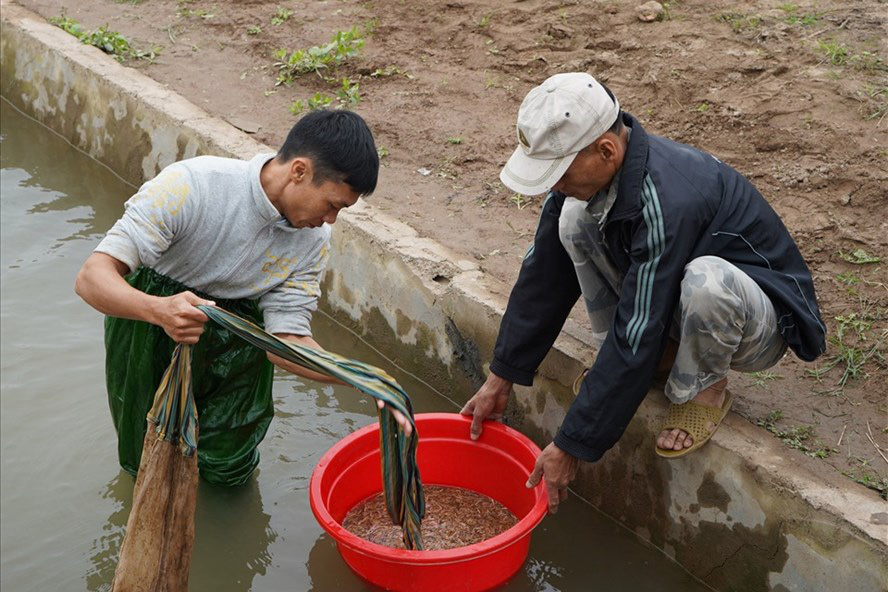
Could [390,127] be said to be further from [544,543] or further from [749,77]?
[544,543]

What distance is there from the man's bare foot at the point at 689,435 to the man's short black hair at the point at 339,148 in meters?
1.28

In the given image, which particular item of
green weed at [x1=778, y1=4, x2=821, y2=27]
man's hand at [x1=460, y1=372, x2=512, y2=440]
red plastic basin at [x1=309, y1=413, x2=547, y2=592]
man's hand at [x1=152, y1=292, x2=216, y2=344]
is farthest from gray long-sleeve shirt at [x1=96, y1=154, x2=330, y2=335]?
green weed at [x1=778, y1=4, x2=821, y2=27]

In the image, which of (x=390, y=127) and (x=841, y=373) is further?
(x=390, y=127)

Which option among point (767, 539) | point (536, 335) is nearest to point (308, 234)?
point (536, 335)

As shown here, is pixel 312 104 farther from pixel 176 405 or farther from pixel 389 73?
pixel 176 405

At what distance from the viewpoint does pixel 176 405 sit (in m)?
2.89

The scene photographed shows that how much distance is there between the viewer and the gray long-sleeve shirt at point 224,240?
2.97 m

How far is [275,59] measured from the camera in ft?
21.6

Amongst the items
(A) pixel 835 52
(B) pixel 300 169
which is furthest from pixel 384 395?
(A) pixel 835 52

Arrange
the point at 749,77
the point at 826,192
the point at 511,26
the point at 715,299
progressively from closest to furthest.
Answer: the point at 715,299 < the point at 826,192 < the point at 749,77 < the point at 511,26

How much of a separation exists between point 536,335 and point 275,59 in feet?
12.4

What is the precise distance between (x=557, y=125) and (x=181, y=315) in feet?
3.94

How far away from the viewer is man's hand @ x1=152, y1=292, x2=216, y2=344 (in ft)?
8.95

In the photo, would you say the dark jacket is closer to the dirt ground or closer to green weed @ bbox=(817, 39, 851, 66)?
the dirt ground
